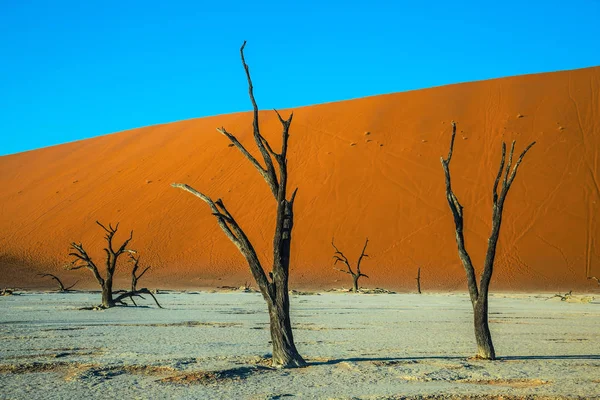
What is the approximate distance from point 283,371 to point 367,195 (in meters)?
41.7

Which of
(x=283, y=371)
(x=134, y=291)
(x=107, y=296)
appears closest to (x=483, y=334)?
(x=283, y=371)

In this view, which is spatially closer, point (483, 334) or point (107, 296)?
point (483, 334)

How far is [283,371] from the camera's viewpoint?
8008 millimetres

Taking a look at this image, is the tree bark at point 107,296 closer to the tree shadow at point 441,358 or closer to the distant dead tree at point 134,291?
the distant dead tree at point 134,291

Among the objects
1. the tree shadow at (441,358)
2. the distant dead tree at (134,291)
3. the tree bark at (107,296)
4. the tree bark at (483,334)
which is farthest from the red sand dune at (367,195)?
the tree bark at (483,334)

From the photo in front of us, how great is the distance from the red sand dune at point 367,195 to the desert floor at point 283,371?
26.5 metres

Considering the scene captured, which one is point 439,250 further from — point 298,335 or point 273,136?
point 298,335

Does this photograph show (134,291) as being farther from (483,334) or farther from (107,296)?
(483,334)

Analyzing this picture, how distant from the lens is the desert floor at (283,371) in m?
6.81

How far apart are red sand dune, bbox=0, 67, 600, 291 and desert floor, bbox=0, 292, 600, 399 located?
87.1 feet

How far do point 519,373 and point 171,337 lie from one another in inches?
229

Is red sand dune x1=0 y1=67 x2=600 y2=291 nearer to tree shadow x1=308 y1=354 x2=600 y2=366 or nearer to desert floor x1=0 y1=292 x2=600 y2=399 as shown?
desert floor x1=0 y1=292 x2=600 y2=399

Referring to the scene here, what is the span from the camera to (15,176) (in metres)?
68.8

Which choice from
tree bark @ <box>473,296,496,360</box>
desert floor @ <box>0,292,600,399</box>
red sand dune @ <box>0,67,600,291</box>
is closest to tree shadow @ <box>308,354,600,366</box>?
desert floor @ <box>0,292,600,399</box>
